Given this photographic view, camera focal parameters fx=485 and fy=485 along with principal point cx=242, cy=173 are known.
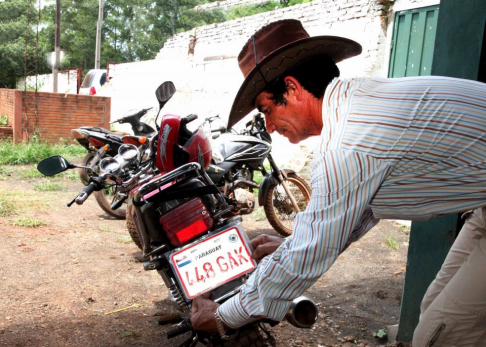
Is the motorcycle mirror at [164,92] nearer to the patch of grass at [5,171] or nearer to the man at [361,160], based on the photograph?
the man at [361,160]

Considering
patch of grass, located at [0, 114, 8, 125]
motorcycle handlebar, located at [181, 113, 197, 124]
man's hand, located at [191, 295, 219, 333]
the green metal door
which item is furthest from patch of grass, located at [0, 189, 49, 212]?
patch of grass, located at [0, 114, 8, 125]

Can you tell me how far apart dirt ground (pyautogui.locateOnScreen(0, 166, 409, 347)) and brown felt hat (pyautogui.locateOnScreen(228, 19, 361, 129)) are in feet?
5.77

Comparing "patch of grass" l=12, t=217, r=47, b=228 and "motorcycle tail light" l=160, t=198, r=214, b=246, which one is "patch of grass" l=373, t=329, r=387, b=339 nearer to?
"motorcycle tail light" l=160, t=198, r=214, b=246

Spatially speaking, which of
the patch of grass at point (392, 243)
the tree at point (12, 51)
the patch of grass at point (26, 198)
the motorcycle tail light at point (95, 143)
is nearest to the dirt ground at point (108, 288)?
the patch of grass at point (392, 243)

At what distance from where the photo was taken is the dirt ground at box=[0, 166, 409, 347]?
10.2ft

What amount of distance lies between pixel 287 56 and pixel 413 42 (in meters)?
5.43

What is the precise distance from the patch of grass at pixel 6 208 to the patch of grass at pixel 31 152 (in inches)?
138

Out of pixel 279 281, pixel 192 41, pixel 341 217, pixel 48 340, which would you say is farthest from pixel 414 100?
pixel 192 41

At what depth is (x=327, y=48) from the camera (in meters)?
1.88

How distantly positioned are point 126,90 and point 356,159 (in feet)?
52.2

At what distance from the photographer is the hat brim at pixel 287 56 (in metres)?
1.78

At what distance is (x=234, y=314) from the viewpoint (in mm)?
1661

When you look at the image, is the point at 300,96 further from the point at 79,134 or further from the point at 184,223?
the point at 79,134

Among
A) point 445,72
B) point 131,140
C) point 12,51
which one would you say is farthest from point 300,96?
point 12,51
